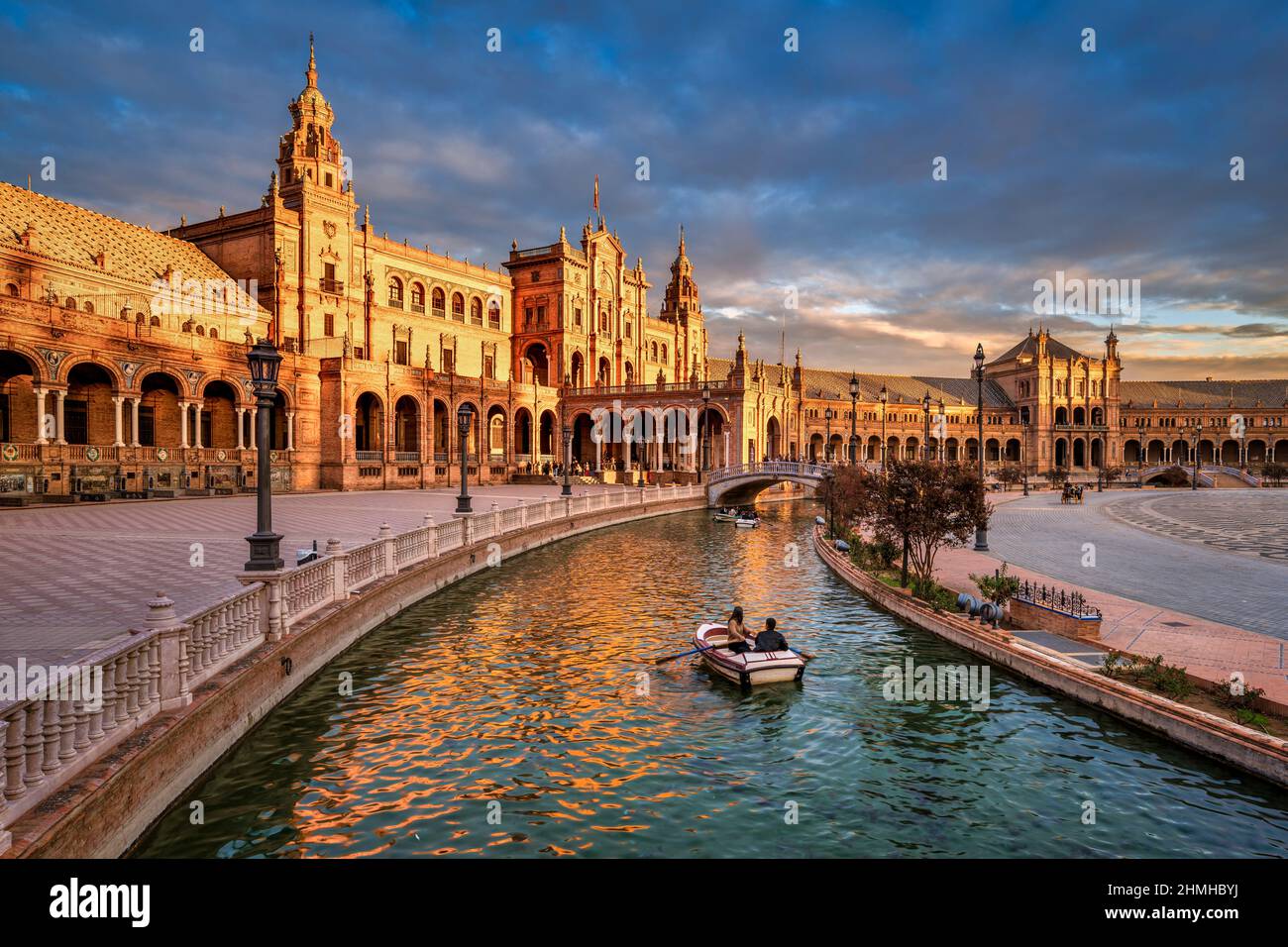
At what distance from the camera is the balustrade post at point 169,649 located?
762cm

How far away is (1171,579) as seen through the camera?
18.3 meters

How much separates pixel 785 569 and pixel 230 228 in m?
48.2

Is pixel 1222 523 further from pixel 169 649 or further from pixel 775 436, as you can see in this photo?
pixel 169 649

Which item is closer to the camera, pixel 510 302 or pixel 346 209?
pixel 346 209

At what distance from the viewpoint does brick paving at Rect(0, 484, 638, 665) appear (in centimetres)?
1080

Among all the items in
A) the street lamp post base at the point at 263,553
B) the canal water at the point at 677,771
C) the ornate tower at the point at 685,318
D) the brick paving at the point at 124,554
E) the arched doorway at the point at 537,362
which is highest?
the ornate tower at the point at 685,318

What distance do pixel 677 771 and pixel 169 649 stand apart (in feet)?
18.9

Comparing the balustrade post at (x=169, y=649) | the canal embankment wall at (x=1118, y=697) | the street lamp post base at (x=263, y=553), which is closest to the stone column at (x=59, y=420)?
the street lamp post base at (x=263, y=553)

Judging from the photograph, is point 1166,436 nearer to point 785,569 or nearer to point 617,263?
point 617,263

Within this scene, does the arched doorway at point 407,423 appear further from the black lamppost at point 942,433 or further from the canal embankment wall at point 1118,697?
the black lamppost at point 942,433

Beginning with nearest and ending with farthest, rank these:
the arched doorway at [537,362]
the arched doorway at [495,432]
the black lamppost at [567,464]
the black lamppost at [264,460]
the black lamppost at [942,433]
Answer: the black lamppost at [264,460] → the black lamppost at [567,464] → the arched doorway at [495,432] → the arched doorway at [537,362] → the black lamppost at [942,433]

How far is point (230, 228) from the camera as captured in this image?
5316cm

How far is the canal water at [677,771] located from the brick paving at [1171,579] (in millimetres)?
2365

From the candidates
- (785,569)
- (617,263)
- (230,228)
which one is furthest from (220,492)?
(617,263)
